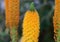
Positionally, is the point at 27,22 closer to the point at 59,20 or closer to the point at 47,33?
the point at 59,20

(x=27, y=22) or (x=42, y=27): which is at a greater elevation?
(x=27, y=22)

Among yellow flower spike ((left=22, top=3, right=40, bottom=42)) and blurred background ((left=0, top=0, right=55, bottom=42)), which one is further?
blurred background ((left=0, top=0, right=55, bottom=42))

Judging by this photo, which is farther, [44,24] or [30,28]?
[44,24]

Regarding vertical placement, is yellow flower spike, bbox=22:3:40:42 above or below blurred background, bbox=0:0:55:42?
above

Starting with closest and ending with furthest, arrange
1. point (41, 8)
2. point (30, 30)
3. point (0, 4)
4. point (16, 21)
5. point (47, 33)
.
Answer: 1. point (30, 30)
2. point (16, 21)
3. point (47, 33)
4. point (41, 8)
5. point (0, 4)

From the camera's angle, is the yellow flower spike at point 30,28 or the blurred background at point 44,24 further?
the blurred background at point 44,24

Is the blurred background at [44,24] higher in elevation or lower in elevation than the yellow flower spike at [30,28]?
lower

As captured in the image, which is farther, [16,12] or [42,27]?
[42,27]

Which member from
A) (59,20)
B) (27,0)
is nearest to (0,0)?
(27,0)

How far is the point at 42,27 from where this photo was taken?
1311 millimetres

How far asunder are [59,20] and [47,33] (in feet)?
1.57

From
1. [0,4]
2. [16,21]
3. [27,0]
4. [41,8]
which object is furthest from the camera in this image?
[0,4]

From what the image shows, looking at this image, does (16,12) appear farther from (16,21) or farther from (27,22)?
(27,22)

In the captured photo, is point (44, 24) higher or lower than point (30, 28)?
lower
